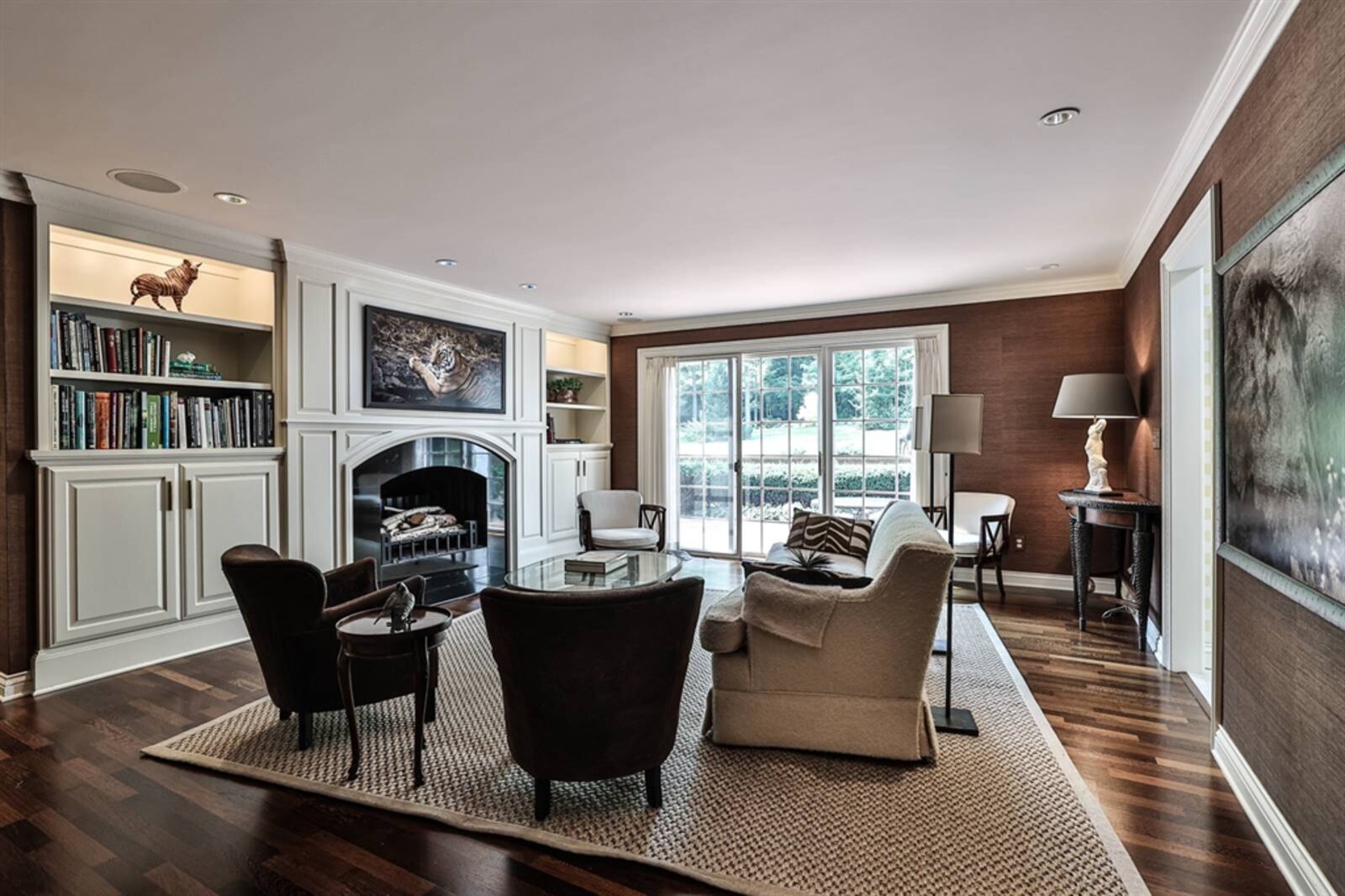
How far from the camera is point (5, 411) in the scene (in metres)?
3.16

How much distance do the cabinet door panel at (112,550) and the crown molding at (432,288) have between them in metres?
1.60

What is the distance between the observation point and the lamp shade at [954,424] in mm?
2904

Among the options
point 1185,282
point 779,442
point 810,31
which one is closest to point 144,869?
point 810,31

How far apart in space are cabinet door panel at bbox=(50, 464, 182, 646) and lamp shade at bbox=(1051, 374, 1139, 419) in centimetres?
568

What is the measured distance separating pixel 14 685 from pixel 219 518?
45.5 inches

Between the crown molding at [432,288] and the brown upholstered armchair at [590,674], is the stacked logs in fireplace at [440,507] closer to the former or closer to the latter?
the crown molding at [432,288]

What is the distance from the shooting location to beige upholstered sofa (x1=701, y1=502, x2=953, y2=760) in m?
2.44

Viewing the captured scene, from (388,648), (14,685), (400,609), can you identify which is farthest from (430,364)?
(388,648)

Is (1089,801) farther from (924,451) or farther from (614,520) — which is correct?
(614,520)

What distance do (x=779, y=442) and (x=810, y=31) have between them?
4710mm

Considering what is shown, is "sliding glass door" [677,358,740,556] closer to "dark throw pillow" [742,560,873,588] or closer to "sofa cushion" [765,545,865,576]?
→ "sofa cushion" [765,545,865,576]

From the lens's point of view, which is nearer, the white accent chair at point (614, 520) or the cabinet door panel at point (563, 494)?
the white accent chair at point (614, 520)

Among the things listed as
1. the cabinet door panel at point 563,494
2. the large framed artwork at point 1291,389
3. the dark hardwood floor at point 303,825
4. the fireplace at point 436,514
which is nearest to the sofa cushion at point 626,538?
the cabinet door panel at point 563,494

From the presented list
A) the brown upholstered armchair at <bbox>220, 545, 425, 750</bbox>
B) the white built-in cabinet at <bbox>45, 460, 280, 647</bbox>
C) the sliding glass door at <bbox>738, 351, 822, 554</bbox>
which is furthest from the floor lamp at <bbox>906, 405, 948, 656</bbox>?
the white built-in cabinet at <bbox>45, 460, 280, 647</bbox>
